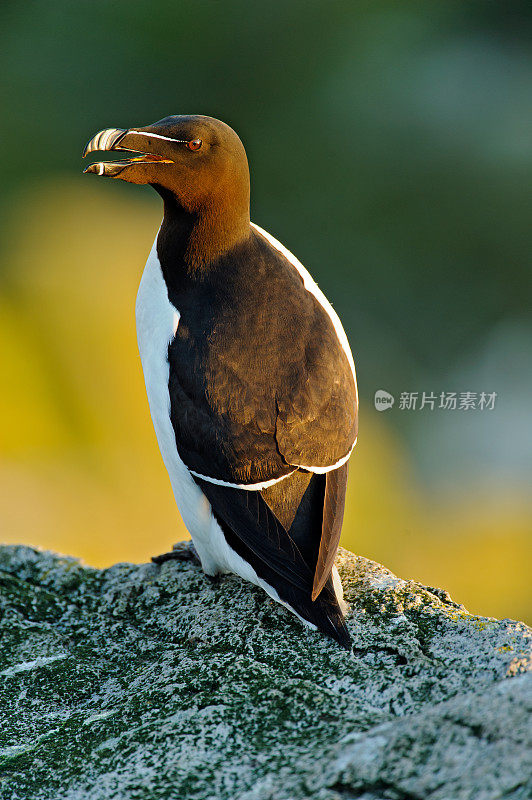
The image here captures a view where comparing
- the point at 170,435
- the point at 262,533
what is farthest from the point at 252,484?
the point at 170,435

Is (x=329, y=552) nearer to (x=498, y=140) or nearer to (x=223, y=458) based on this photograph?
(x=223, y=458)

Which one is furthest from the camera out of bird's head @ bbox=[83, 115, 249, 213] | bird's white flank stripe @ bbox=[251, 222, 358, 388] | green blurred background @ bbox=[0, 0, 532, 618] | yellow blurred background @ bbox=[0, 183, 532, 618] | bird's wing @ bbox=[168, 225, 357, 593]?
green blurred background @ bbox=[0, 0, 532, 618]

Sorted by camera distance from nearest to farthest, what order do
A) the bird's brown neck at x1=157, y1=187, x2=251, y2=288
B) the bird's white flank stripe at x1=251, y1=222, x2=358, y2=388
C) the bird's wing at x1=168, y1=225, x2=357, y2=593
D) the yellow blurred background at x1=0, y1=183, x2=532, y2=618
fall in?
the bird's wing at x1=168, y1=225, x2=357, y2=593 → the bird's brown neck at x1=157, y1=187, x2=251, y2=288 → the bird's white flank stripe at x1=251, y1=222, x2=358, y2=388 → the yellow blurred background at x1=0, y1=183, x2=532, y2=618

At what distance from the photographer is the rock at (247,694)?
79.7 inches

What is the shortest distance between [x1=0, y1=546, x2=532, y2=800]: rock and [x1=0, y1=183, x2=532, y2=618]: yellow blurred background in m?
2.81

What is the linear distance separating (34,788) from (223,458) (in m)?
1.22

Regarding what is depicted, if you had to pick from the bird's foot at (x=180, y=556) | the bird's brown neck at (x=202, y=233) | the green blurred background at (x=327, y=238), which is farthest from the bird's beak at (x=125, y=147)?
the green blurred background at (x=327, y=238)

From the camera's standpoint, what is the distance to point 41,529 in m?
6.73

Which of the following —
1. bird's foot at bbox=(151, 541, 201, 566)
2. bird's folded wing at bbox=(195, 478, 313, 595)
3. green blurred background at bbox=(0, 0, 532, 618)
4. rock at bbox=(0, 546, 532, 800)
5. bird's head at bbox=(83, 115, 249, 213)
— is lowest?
rock at bbox=(0, 546, 532, 800)

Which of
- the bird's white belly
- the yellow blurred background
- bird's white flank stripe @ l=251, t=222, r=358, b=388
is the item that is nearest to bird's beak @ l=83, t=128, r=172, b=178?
the bird's white belly

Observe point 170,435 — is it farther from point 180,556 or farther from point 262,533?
point 180,556

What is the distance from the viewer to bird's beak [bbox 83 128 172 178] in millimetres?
3178

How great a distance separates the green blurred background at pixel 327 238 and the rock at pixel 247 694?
296cm

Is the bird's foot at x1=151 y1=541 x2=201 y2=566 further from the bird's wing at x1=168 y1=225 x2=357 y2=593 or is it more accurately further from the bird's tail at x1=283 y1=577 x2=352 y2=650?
the bird's tail at x1=283 y1=577 x2=352 y2=650
